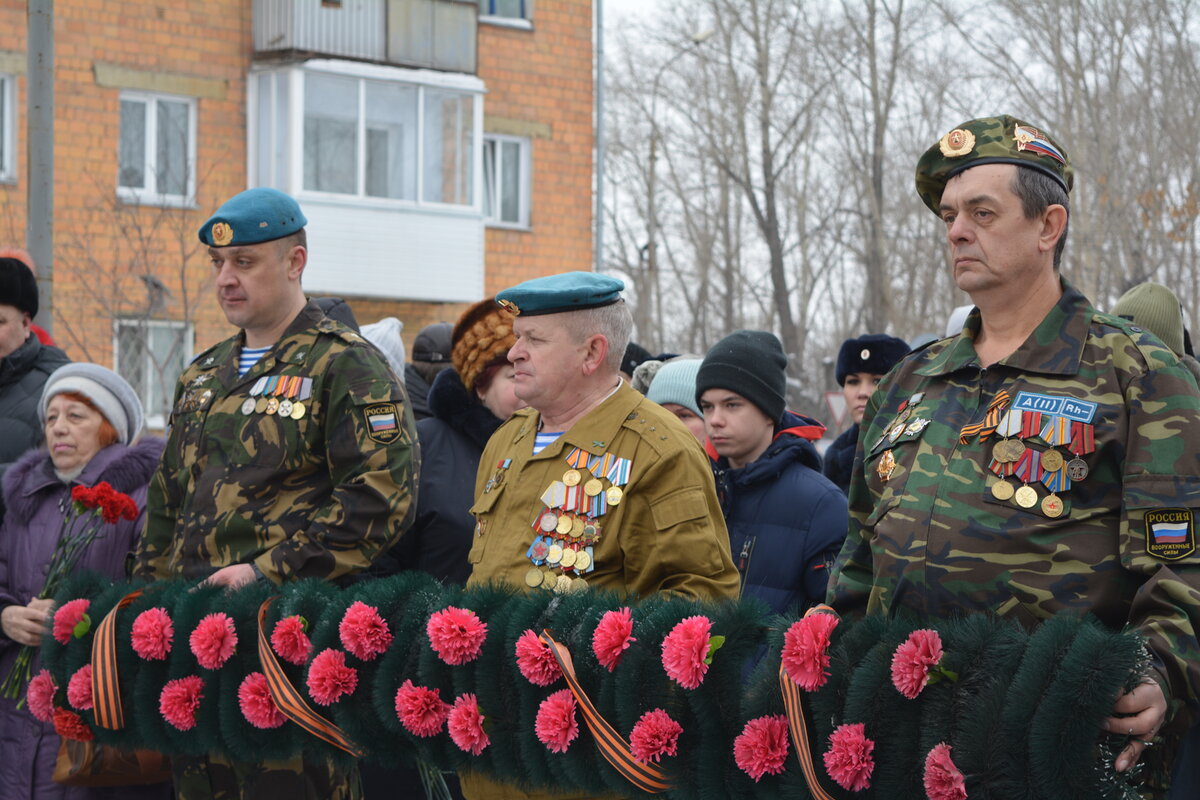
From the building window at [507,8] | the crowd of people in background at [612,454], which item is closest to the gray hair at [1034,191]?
the crowd of people in background at [612,454]

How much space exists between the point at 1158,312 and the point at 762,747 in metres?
2.88

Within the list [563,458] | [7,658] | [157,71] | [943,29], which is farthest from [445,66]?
[563,458]

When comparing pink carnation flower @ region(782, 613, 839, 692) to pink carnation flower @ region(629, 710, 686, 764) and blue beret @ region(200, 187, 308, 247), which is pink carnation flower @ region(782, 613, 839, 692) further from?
blue beret @ region(200, 187, 308, 247)

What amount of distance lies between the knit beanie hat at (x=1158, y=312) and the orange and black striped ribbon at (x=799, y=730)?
262cm

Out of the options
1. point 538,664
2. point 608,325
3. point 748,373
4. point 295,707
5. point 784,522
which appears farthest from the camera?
point 748,373

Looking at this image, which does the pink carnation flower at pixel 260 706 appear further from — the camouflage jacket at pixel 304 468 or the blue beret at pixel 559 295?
the blue beret at pixel 559 295

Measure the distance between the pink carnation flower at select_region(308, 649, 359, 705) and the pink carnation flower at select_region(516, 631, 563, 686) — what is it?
57cm

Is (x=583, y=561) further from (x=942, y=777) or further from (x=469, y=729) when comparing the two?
(x=942, y=777)

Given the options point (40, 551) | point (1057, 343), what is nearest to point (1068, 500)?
point (1057, 343)

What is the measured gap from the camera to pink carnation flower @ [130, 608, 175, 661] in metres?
4.01

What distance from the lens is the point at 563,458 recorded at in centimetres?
380

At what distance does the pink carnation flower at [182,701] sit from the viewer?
3938mm

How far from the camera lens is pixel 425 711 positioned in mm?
3486

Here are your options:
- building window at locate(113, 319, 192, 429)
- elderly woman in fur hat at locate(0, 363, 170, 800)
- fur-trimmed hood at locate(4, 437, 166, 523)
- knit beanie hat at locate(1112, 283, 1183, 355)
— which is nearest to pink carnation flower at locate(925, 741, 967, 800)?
knit beanie hat at locate(1112, 283, 1183, 355)
